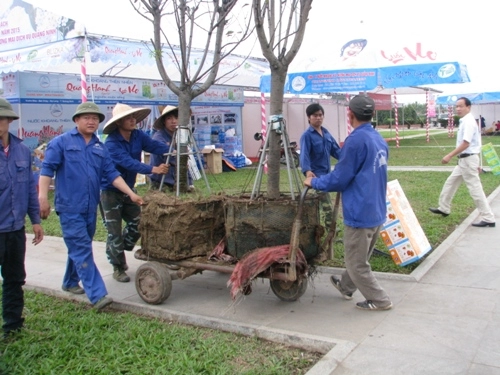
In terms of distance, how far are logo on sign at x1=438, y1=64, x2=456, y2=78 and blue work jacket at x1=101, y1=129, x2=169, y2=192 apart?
27.2 feet

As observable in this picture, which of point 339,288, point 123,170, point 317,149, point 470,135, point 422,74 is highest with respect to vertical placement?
point 422,74

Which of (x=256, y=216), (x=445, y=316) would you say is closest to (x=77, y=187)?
(x=256, y=216)

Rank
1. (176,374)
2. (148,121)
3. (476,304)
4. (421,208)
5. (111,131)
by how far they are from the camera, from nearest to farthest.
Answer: (176,374)
(476,304)
(111,131)
(421,208)
(148,121)

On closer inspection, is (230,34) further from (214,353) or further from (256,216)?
(214,353)

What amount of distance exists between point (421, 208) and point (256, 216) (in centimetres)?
522

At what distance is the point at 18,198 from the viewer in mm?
4312

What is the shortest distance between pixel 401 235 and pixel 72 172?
3387mm

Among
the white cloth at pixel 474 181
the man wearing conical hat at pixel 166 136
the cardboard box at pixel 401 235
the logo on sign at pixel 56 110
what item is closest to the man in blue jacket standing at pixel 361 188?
the cardboard box at pixel 401 235

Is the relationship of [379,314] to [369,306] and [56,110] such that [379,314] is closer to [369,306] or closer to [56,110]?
[369,306]

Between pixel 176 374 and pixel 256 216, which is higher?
pixel 256 216

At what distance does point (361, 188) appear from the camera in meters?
4.32

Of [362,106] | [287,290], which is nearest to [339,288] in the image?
[287,290]

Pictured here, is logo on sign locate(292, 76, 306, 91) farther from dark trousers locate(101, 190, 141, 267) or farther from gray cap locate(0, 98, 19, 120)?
gray cap locate(0, 98, 19, 120)

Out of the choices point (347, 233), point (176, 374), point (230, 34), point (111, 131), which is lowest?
point (176, 374)
